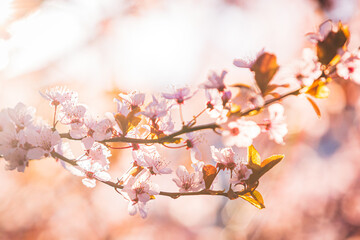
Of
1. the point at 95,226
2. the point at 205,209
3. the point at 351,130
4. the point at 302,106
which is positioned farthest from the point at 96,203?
the point at 351,130

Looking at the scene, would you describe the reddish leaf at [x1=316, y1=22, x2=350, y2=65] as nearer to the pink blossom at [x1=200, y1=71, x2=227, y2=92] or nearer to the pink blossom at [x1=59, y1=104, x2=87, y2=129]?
the pink blossom at [x1=200, y1=71, x2=227, y2=92]

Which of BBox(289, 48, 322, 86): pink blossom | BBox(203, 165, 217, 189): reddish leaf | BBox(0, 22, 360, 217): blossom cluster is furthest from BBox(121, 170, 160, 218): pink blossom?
BBox(289, 48, 322, 86): pink blossom

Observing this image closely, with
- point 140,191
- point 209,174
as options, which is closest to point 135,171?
point 140,191

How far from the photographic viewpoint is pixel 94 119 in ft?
2.17

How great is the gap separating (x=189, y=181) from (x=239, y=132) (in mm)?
213

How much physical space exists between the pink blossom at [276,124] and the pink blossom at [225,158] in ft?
0.31

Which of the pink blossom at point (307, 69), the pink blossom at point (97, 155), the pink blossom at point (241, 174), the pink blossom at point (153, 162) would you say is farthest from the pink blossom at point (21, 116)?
the pink blossom at point (307, 69)

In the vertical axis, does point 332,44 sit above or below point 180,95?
above

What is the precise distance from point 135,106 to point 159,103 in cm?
6

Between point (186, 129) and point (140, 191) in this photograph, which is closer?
point (186, 129)

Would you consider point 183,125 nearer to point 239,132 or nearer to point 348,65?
point 239,132

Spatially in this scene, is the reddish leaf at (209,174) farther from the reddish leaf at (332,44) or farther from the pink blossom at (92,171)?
the reddish leaf at (332,44)

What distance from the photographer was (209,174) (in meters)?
0.71

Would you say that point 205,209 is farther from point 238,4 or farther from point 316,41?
point 316,41
